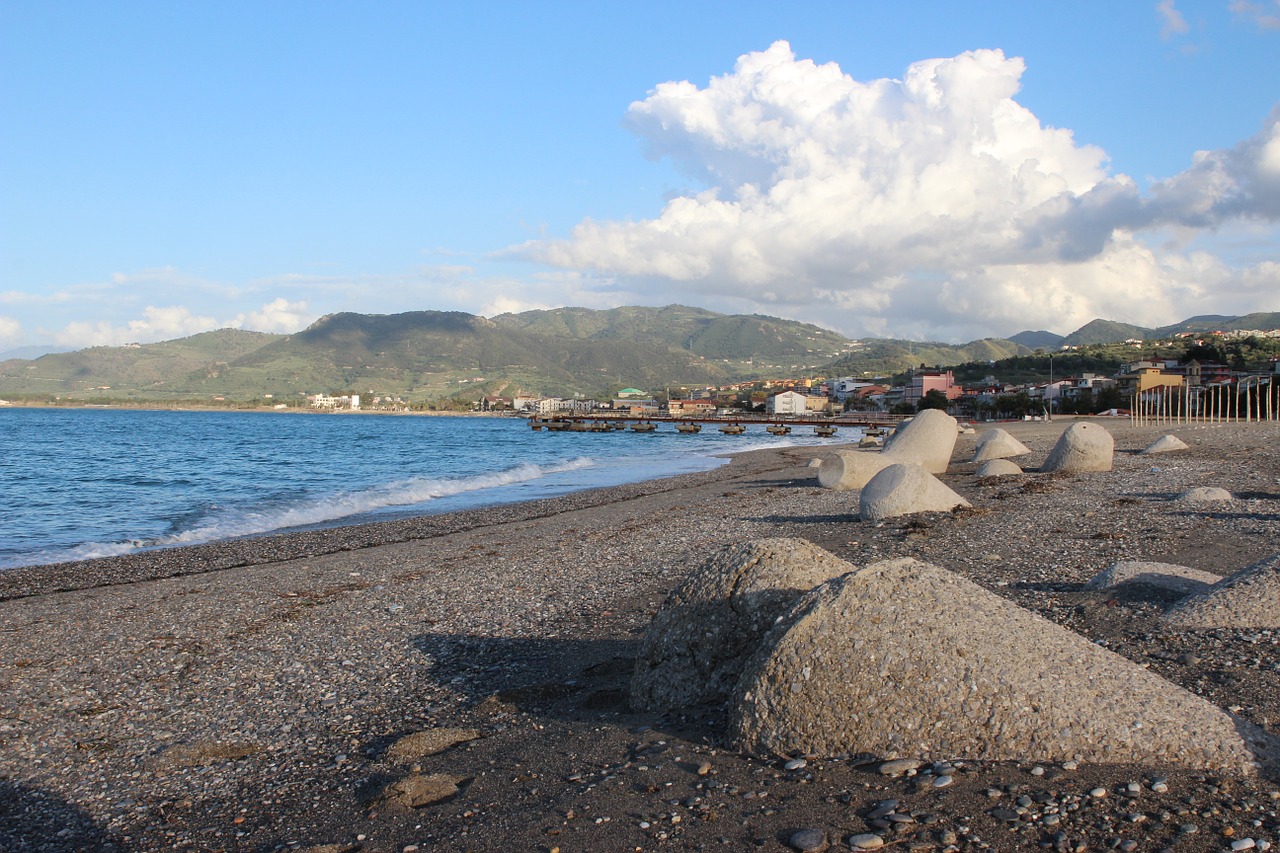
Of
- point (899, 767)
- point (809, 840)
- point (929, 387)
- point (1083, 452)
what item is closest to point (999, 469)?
point (1083, 452)

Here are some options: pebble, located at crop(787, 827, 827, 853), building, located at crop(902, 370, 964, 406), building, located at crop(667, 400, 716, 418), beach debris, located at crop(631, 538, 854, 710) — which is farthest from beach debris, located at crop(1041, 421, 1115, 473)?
building, located at crop(667, 400, 716, 418)

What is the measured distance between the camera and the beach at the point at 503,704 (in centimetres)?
407

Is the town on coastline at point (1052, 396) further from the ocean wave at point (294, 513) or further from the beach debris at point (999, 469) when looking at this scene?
the ocean wave at point (294, 513)

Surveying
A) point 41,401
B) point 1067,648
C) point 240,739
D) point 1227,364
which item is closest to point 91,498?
point 240,739

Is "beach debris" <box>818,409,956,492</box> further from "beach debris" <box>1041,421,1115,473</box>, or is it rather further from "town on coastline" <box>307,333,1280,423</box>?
"town on coastline" <box>307,333,1280,423</box>

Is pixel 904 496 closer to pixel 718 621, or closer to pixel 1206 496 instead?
pixel 1206 496

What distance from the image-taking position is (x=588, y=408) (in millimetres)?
172750

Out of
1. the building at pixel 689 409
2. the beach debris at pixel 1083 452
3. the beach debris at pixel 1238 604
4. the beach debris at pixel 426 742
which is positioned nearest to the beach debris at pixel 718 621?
the beach debris at pixel 426 742

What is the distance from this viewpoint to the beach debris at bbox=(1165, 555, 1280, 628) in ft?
21.0

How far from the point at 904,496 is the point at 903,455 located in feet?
31.6

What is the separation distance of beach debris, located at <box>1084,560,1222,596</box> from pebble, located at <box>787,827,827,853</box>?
17.0ft

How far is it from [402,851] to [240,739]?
2.84 metres

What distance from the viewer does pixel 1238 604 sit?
6.52 m

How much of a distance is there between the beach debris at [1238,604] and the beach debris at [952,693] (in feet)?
7.08
